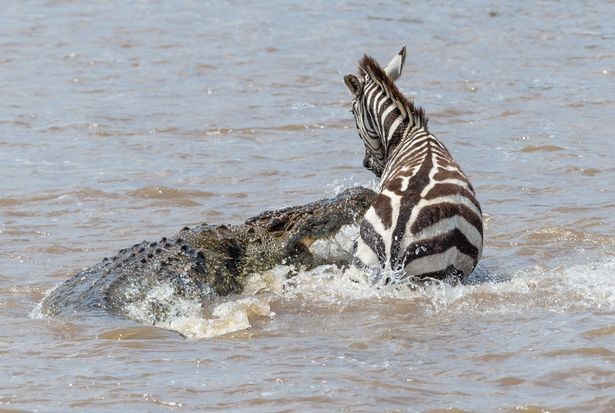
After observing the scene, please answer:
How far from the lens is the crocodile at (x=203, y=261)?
7.10m

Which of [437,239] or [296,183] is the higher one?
[437,239]

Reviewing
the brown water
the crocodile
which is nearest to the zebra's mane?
the crocodile

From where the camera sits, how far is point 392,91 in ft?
28.0

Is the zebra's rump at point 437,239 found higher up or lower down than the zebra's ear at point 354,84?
lower down

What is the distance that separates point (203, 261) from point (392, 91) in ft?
6.17

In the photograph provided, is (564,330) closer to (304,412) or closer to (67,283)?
(304,412)

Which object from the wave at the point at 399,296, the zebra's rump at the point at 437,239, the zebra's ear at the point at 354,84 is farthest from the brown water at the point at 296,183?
the zebra's ear at the point at 354,84

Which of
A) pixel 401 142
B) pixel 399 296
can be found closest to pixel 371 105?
pixel 401 142

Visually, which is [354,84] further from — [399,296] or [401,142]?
[399,296]

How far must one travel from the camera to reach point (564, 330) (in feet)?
21.5

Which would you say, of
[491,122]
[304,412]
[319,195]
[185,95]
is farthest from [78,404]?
[185,95]

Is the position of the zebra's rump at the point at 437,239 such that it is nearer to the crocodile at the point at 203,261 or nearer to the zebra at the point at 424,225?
the zebra at the point at 424,225

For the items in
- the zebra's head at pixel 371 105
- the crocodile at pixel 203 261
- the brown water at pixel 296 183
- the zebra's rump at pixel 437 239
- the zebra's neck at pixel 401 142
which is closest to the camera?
the brown water at pixel 296 183

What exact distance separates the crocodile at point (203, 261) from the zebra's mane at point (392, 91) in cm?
72
